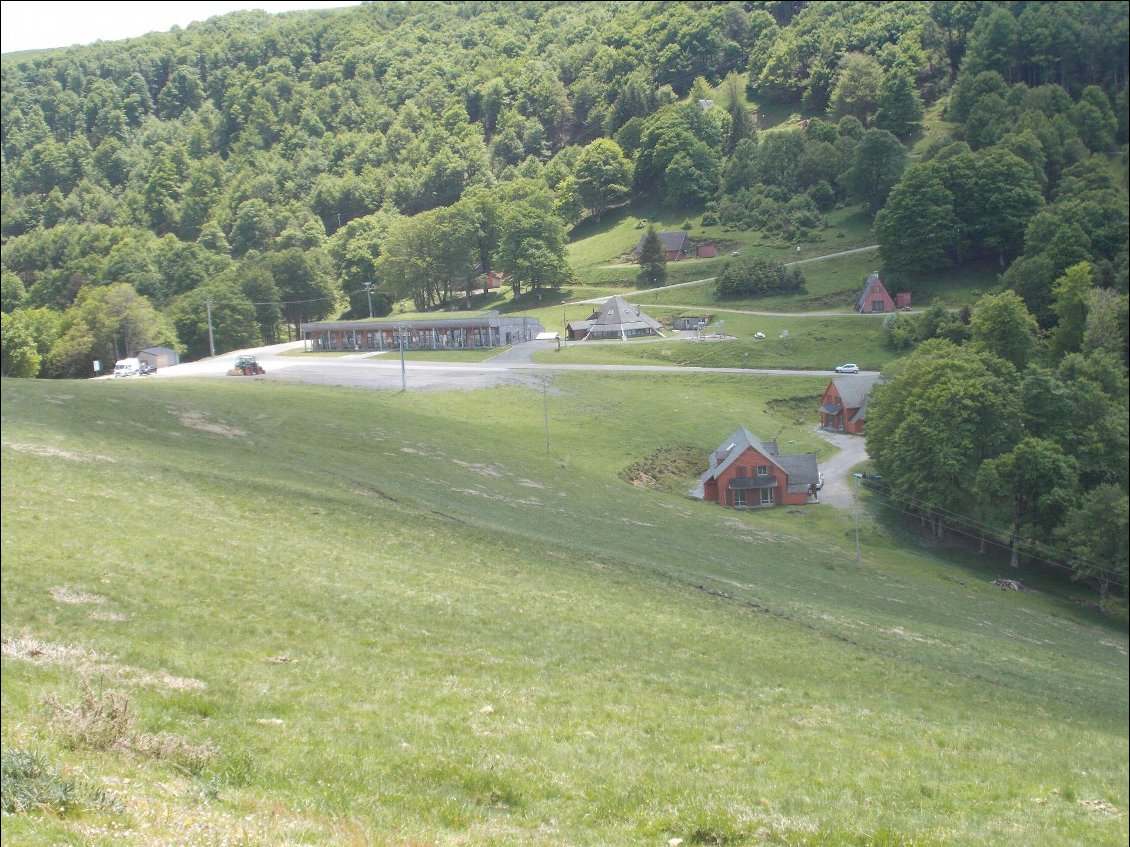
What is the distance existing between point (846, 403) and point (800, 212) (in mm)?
57221

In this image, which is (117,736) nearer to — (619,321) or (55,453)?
(55,453)

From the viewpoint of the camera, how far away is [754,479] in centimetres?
6091

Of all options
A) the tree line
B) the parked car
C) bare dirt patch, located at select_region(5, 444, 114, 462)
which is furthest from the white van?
bare dirt patch, located at select_region(5, 444, 114, 462)

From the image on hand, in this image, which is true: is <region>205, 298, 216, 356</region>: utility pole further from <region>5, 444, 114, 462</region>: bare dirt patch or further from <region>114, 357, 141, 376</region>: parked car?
<region>5, 444, 114, 462</region>: bare dirt patch

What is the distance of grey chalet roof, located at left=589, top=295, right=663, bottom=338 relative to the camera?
316 ft

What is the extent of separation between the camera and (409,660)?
1920 cm

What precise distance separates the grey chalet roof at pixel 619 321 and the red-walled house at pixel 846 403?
23.2 metres

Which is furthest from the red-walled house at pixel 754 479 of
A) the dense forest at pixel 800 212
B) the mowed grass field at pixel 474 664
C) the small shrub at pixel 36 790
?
the small shrub at pixel 36 790

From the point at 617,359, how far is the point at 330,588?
66.7 m

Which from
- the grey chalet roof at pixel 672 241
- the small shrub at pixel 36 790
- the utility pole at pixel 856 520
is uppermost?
the grey chalet roof at pixel 672 241

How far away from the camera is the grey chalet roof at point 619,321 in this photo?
316 ft

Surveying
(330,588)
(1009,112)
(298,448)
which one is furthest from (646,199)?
(330,588)

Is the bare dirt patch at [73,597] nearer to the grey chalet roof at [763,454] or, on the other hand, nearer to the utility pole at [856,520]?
the utility pole at [856,520]

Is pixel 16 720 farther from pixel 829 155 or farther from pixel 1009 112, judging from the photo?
pixel 1009 112
